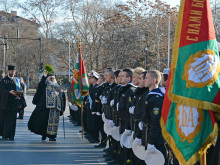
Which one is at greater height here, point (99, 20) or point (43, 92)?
point (99, 20)

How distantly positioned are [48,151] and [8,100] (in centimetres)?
327

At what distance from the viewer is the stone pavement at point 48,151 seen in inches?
368

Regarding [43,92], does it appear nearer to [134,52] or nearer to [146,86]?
[146,86]

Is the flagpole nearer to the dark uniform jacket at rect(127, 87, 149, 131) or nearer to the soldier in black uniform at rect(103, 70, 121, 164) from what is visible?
the dark uniform jacket at rect(127, 87, 149, 131)

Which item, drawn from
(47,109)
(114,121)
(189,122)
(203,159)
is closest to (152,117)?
(189,122)

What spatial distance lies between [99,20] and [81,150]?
136 ft

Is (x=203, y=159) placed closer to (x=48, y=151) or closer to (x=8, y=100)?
(x=48, y=151)

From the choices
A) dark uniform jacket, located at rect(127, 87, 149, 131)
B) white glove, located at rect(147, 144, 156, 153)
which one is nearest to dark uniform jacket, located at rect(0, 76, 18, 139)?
dark uniform jacket, located at rect(127, 87, 149, 131)

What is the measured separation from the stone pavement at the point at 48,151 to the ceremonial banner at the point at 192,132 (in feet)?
16.8

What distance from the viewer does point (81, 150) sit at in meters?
10.8

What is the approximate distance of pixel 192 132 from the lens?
4.09 m

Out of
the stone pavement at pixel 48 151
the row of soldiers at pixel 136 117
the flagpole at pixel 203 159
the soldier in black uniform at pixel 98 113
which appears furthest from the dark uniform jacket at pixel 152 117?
the soldier in black uniform at pixel 98 113

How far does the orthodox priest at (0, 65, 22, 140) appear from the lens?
13.0 m

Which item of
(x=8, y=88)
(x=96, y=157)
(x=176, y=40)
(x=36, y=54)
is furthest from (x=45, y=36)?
(x=176, y=40)
